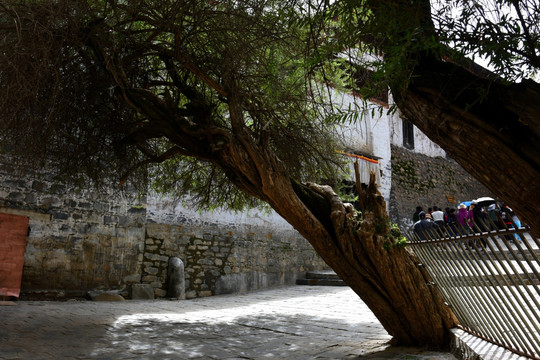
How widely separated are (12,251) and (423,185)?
14.0m

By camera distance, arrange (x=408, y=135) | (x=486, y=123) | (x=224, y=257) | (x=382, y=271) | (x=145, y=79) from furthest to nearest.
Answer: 1. (x=408, y=135)
2. (x=224, y=257)
3. (x=145, y=79)
4. (x=382, y=271)
5. (x=486, y=123)

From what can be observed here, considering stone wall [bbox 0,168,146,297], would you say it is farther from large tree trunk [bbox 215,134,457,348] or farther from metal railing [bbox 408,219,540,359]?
metal railing [bbox 408,219,540,359]

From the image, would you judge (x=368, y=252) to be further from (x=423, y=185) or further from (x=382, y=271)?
(x=423, y=185)

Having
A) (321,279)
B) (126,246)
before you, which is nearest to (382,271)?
(126,246)

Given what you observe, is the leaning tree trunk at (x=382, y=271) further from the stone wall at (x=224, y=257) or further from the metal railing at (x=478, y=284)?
the stone wall at (x=224, y=257)

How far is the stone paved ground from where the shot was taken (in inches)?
172

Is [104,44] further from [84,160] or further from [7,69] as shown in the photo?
[84,160]

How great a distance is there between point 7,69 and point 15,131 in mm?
956

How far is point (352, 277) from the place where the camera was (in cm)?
445

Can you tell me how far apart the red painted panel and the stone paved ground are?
418 mm

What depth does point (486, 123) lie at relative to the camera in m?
2.13

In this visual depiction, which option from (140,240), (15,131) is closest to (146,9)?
(15,131)

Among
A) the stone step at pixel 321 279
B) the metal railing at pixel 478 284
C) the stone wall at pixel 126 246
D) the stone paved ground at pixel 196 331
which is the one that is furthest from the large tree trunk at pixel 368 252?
the stone step at pixel 321 279

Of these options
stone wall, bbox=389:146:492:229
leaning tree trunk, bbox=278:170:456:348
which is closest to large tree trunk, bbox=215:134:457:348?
leaning tree trunk, bbox=278:170:456:348
